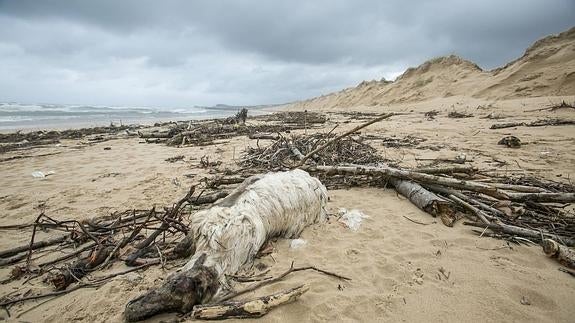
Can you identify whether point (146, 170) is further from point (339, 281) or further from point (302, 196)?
point (339, 281)

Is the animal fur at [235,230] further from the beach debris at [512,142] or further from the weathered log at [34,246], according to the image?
the beach debris at [512,142]

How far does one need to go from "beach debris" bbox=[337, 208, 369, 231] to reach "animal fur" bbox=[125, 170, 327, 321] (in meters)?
0.23

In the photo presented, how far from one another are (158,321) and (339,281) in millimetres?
1261

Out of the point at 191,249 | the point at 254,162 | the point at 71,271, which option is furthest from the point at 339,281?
the point at 254,162

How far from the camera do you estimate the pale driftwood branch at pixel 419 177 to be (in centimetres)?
333

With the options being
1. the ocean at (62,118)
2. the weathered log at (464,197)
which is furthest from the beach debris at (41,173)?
the ocean at (62,118)

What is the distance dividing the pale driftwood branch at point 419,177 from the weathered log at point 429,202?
133 millimetres

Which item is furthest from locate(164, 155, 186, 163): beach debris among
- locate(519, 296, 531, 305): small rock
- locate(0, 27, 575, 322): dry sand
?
locate(519, 296, 531, 305): small rock

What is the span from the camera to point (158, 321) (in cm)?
183

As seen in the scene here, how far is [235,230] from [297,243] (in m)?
0.75

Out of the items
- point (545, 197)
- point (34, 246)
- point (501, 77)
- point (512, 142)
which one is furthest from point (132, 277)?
point (501, 77)

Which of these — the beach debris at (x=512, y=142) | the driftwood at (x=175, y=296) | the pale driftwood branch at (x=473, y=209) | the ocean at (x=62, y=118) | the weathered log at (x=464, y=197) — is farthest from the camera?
the ocean at (x=62, y=118)

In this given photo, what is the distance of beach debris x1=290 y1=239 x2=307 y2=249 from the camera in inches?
110

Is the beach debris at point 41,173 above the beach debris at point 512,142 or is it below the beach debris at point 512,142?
below
